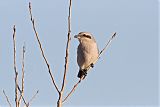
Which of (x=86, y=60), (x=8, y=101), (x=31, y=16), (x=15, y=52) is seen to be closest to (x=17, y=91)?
(x=8, y=101)

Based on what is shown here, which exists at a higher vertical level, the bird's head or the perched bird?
the bird's head

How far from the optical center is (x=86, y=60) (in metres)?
6.40

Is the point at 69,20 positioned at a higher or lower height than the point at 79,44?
lower

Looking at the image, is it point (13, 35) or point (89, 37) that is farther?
point (89, 37)

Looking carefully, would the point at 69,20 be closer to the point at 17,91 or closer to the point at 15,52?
the point at 15,52

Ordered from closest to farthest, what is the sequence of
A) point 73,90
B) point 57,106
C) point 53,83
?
point 57,106
point 53,83
point 73,90

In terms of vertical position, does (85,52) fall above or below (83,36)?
below

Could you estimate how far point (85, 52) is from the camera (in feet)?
21.2

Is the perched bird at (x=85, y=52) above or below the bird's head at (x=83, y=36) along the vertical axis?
below

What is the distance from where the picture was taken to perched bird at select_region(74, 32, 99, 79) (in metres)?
6.41

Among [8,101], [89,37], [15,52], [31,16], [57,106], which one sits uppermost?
[89,37]

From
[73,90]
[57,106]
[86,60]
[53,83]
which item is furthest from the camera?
[86,60]

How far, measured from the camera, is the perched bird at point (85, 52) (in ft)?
21.0

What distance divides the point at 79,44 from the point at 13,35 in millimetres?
3468
